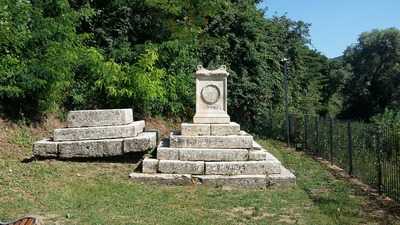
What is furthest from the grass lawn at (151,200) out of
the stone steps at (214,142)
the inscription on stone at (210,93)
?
the inscription on stone at (210,93)

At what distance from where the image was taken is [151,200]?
8297mm

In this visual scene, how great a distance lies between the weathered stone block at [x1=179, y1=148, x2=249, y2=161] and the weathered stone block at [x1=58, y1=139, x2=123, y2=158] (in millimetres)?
1555

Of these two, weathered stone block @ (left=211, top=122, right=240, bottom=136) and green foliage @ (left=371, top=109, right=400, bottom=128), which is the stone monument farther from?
green foliage @ (left=371, top=109, right=400, bottom=128)

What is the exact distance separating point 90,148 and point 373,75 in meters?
50.6

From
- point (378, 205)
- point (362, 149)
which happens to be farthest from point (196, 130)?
point (378, 205)

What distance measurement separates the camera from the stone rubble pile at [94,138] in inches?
429

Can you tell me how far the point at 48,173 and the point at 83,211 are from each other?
8.67ft

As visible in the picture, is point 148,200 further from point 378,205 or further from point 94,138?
point 378,205

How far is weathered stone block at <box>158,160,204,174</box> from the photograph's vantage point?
1017cm

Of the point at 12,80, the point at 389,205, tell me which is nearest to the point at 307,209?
the point at 389,205

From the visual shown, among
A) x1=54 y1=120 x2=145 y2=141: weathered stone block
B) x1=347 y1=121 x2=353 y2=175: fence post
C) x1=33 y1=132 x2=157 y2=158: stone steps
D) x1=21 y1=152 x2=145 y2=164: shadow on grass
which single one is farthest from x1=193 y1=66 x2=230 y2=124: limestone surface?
x1=347 y1=121 x2=353 y2=175: fence post

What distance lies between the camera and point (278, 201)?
8445 mm

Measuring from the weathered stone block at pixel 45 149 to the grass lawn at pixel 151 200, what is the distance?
186 millimetres

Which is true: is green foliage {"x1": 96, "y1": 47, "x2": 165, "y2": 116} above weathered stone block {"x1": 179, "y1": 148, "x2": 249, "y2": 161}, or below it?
above
